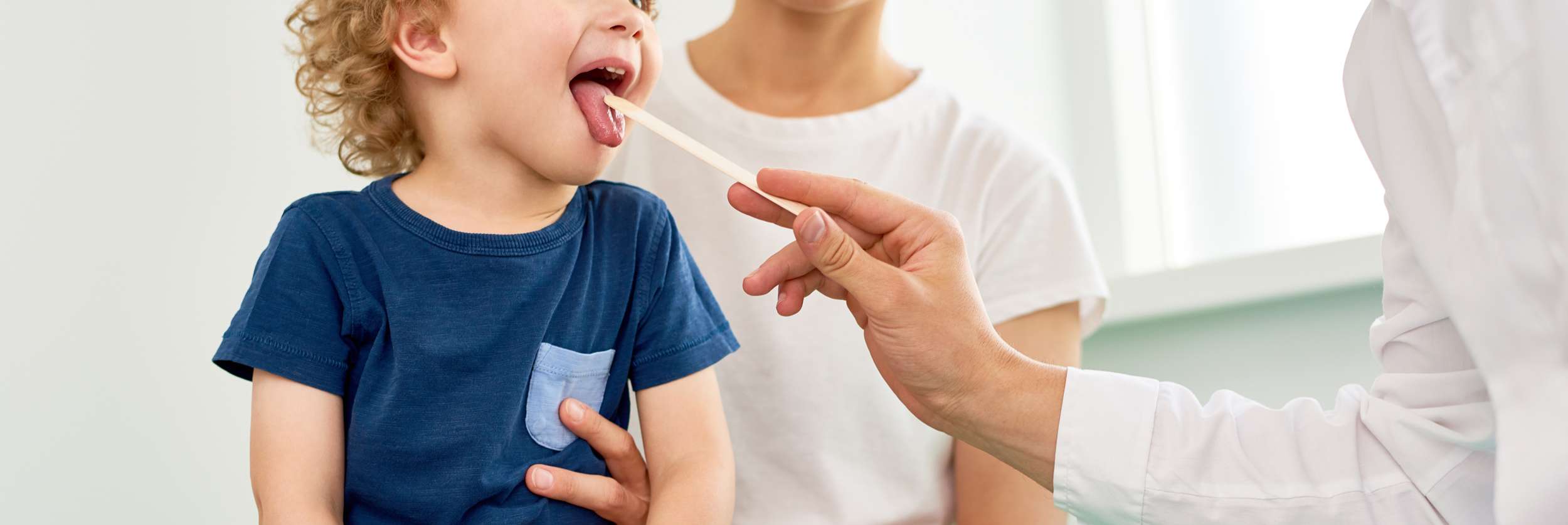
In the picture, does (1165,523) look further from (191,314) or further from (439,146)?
(191,314)

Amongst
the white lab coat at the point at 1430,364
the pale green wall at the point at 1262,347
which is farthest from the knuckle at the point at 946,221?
the pale green wall at the point at 1262,347

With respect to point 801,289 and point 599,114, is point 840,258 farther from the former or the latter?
point 599,114

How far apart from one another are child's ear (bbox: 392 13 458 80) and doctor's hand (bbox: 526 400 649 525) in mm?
269

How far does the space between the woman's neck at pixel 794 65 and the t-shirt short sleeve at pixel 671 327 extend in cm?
30

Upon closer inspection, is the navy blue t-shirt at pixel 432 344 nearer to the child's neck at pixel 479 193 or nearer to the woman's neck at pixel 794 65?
the child's neck at pixel 479 193

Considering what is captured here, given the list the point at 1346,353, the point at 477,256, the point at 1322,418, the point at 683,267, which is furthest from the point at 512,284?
the point at 1346,353

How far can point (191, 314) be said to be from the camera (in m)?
1.17

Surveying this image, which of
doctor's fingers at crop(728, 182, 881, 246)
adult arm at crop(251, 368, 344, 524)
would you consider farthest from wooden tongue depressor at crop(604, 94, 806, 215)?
adult arm at crop(251, 368, 344, 524)

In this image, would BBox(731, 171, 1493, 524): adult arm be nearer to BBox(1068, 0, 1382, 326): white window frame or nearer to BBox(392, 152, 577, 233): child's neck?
BBox(392, 152, 577, 233): child's neck

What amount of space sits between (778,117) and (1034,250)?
11.7 inches

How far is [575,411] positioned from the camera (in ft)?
2.91

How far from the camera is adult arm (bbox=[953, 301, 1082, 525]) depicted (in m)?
1.13

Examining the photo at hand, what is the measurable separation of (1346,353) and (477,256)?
112cm

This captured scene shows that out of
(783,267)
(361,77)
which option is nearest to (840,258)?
(783,267)
